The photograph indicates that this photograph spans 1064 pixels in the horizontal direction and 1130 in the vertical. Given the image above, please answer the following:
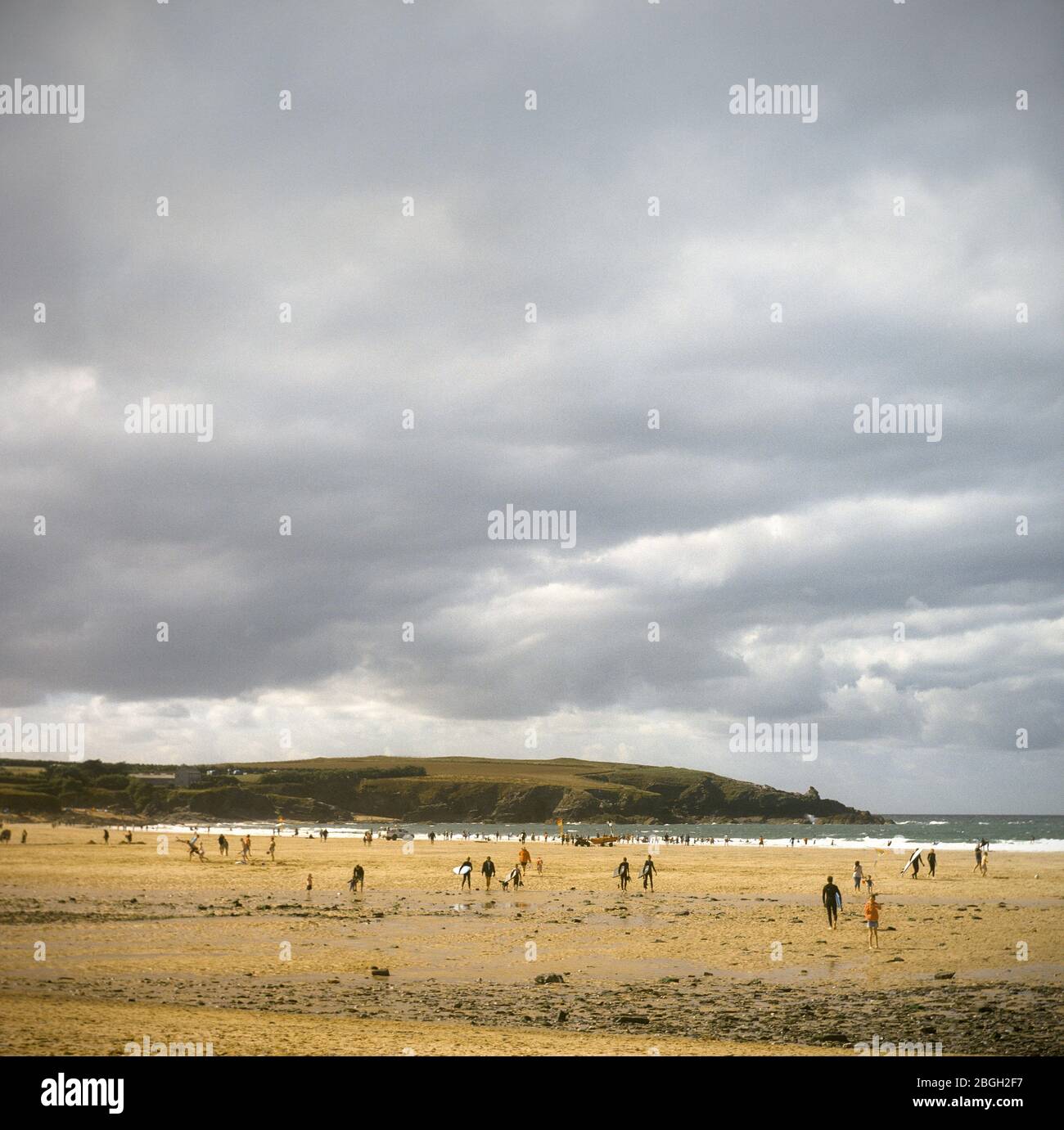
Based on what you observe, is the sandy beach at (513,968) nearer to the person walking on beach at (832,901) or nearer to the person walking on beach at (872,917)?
the person walking on beach at (872,917)

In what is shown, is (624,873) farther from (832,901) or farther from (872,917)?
(872,917)

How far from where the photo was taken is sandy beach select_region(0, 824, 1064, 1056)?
17.2 meters

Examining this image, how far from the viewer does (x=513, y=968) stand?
24.1 metres

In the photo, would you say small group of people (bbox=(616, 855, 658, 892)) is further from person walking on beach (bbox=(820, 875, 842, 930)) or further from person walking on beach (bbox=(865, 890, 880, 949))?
person walking on beach (bbox=(865, 890, 880, 949))

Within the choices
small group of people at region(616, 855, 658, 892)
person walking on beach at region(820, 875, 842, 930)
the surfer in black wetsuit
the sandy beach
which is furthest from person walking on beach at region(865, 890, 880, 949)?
the surfer in black wetsuit

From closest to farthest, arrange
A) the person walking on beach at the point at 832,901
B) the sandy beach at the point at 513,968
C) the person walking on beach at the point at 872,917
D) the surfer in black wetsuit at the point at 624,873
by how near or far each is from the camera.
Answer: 1. the sandy beach at the point at 513,968
2. the person walking on beach at the point at 872,917
3. the person walking on beach at the point at 832,901
4. the surfer in black wetsuit at the point at 624,873

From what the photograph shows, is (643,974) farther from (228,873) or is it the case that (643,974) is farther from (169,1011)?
(228,873)

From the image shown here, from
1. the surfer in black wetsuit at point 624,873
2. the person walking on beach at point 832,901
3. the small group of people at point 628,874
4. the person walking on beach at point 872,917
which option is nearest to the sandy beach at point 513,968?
the person walking on beach at point 872,917

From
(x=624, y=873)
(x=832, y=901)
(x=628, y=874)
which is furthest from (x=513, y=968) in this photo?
(x=628, y=874)

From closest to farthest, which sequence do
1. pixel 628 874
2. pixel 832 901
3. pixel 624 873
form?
pixel 832 901 < pixel 624 873 < pixel 628 874

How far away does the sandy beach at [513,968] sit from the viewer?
56.4ft
